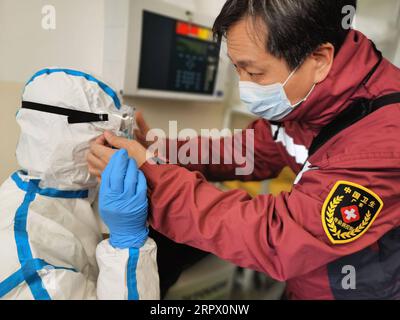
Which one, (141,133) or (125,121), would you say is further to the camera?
(141,133)

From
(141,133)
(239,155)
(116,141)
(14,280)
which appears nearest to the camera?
(14,280)

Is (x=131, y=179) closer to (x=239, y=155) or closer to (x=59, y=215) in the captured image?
(x=59, y=215)

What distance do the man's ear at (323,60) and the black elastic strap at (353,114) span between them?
0.10 meters

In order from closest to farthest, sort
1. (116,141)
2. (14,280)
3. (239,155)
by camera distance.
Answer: (14,280), (116,141), (239,155)

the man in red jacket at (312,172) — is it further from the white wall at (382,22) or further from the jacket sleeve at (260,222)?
the white wall at (382,22)

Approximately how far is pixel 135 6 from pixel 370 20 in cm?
96

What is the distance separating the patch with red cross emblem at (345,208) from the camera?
0.58 metres

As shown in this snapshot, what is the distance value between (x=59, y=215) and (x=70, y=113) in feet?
0.80

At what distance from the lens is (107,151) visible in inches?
24.8

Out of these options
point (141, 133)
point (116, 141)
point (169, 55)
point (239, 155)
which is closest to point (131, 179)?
point (116, 141)

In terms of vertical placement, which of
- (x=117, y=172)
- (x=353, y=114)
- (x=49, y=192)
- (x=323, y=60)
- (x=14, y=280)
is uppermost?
(x=323, y=60)

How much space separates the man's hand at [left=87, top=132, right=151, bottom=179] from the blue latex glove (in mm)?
43

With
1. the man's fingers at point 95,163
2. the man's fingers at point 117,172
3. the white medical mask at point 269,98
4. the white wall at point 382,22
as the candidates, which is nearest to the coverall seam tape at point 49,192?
the man's fingers at point 95,163
